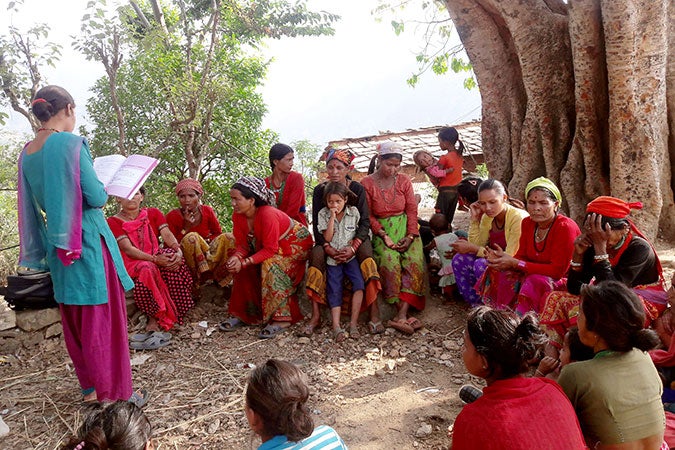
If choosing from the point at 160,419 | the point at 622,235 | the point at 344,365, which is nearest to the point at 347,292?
the point at 344,365

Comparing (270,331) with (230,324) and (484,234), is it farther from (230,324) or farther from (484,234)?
(484,234)

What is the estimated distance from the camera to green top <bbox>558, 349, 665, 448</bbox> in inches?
76.5

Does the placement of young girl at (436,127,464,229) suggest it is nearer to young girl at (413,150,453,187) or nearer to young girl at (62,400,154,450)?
young girl at (413,150,453,187)

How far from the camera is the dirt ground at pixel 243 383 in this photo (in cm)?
299

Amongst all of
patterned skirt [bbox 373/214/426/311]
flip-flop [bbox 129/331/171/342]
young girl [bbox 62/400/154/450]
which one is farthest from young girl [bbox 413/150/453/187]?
young girl [bbox 62/400/154/450]

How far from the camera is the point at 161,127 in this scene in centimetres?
820

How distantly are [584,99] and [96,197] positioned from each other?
4.67 m

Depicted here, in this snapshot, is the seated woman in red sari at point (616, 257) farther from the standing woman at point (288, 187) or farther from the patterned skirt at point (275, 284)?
the standing woman at point (288, 187)

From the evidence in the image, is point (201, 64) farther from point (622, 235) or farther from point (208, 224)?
point (622, 235)

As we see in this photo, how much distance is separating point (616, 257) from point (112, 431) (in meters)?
3.06

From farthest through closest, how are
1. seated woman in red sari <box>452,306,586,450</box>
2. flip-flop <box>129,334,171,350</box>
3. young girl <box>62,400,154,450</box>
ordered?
flip-flop <box>129,334,171,350</box>
seated woman in red sari <box>452,306,586,450</box>
young girl <box>62,400,154,450</box>

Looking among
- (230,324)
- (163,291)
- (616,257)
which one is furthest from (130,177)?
(616,257)

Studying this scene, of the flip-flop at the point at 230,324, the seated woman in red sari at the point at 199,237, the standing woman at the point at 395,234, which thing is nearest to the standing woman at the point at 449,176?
the standing woman at the point at 395,234

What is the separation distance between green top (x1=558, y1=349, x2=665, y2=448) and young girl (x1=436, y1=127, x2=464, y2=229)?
3772 mm
